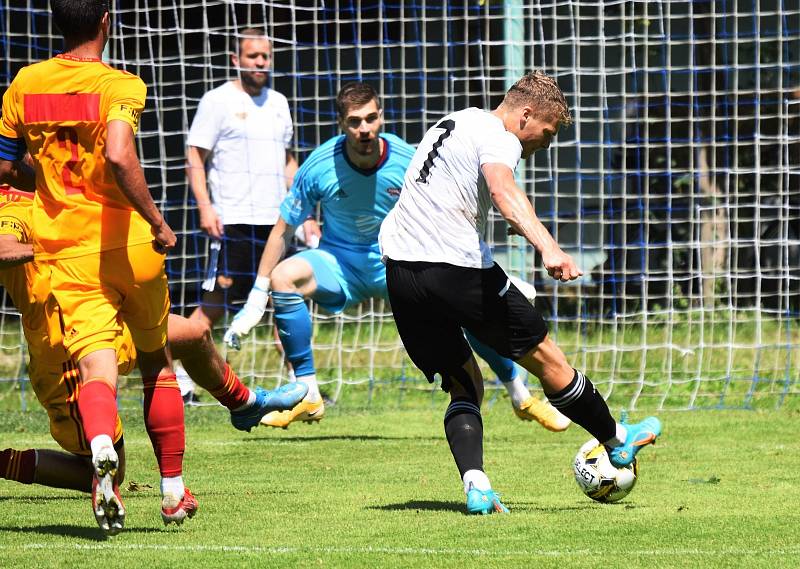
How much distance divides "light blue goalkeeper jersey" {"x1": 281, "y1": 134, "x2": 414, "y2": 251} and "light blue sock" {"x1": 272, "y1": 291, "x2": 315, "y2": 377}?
502 millimetres

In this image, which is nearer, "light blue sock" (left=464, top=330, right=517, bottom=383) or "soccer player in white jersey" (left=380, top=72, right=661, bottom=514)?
"soccer player in white jersey" (left=380, top=72, right=661, bottom=514)

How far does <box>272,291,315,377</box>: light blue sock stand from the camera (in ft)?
29.0

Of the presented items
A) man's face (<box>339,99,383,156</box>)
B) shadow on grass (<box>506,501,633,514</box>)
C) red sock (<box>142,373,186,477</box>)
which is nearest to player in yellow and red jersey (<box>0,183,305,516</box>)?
red sock (<box>142,373,186,477</box>)

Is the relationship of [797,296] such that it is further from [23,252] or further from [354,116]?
[23,252]

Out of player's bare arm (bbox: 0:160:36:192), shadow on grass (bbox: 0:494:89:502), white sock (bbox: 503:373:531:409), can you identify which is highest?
player's bare arm (bbox: 0:160:36:192)

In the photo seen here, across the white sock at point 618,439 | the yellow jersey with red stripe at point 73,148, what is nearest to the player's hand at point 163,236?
the yellow jersey with red stripe at point 73,148

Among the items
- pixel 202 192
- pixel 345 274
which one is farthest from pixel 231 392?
pixel 202 192

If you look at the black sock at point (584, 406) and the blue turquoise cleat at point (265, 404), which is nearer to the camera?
the black sock at point (584, 406)

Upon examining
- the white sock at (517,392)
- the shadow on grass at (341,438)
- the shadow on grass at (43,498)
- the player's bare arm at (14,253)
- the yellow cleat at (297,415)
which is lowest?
the shadow on grass at (341,438)

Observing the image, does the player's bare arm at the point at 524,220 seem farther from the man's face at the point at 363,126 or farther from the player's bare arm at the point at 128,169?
the man's face at the point at 363,126

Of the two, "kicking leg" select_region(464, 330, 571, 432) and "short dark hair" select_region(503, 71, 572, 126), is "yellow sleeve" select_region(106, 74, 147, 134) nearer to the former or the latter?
"short dark hair" select_region(503, 71, 572, 126)

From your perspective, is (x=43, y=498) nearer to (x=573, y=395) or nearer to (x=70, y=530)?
(x=70, y=530)

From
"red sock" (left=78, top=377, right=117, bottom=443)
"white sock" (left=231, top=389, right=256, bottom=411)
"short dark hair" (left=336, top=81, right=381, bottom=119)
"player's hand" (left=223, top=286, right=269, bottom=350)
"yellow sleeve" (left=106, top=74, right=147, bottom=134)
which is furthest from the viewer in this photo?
"player's hand" (left=223, top=286, right=269, bottom=350)

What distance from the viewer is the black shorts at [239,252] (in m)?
10.9
